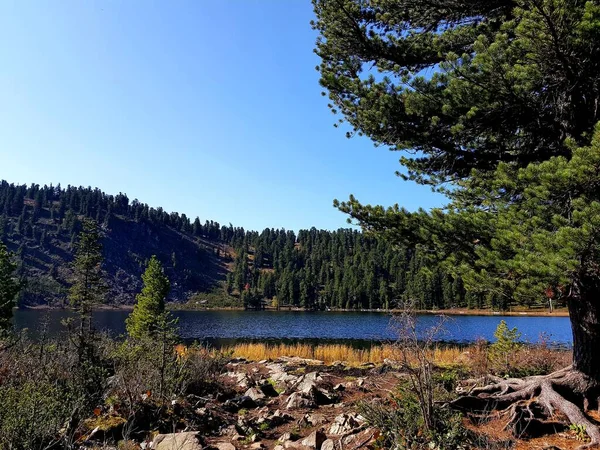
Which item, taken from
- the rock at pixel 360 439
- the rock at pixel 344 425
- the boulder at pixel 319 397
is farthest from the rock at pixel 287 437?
the boulder at pixel 319 397

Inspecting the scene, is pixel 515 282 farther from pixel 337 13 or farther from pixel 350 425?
pixel 337 13

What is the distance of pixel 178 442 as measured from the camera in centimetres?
570

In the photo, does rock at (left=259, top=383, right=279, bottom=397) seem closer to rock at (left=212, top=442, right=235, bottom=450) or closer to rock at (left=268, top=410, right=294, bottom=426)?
rock at (left=268, top=410, right=294, bottom=426)

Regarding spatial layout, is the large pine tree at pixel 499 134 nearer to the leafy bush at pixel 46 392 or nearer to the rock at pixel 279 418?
the rock at pixel 279 418

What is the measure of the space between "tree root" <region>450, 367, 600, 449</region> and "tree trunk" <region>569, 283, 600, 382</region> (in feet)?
0.49

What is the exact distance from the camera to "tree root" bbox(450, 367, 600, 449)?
19.3ft

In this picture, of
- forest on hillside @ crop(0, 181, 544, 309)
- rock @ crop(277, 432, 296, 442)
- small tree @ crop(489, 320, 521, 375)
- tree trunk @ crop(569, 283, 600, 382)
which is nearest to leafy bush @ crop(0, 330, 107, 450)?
rock @ crop(277, 432, 296, 442)

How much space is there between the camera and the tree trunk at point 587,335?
653cm

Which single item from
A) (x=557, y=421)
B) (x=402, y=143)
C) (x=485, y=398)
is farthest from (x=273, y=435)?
(x=402, y=143)

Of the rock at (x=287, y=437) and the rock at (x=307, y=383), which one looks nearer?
the rock at (x=287, y=437)

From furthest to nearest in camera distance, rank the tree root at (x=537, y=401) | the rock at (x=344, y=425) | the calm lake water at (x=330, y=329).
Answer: the calm lake water at (x=330, y=329) → the rock at (x=344, y=425) → the tree root at (x=537, y=401)

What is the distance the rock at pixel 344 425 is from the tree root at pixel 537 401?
1.52 m

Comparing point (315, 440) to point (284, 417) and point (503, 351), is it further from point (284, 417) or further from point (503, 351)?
point (503, 351)

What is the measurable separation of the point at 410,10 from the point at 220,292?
504 feet
